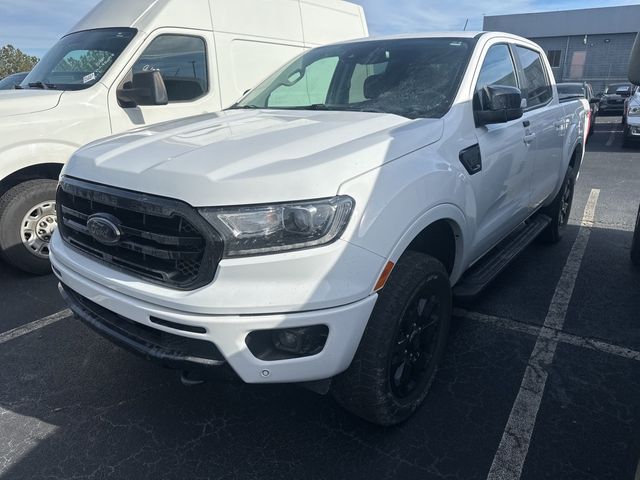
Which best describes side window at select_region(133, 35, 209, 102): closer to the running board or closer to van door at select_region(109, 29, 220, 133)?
van door at select_region(109, 29, 220, 133)

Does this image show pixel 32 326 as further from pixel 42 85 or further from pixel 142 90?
pixel 42 85

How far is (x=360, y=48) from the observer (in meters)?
3.59

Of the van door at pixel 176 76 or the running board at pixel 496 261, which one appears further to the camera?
the van door at pixel 176 76

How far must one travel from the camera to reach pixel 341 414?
2.58 m

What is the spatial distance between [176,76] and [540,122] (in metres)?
3.50

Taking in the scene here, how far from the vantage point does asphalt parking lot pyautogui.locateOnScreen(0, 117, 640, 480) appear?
2246mm

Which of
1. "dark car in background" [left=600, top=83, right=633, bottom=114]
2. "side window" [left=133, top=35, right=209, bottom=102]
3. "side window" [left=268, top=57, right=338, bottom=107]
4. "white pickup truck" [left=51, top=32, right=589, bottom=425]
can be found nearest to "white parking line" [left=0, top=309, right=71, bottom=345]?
"white pickup truck" [left=51, top=32, right=589, bottom=425]

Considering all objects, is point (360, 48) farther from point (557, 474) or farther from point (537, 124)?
point (557, 474)

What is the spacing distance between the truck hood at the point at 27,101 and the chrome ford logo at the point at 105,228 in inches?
95.4

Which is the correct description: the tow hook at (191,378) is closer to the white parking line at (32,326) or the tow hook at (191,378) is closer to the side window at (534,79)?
the white parking line at (32,326)

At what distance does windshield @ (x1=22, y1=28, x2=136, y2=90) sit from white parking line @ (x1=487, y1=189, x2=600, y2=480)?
13.9ft

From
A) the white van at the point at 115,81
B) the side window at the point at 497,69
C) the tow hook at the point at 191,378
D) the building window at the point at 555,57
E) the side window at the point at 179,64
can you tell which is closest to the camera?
the tow hook at the point at 191,378

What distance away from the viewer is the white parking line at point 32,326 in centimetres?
340

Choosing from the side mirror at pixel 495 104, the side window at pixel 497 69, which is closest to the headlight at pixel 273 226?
the side mirror at pixel 495 104
